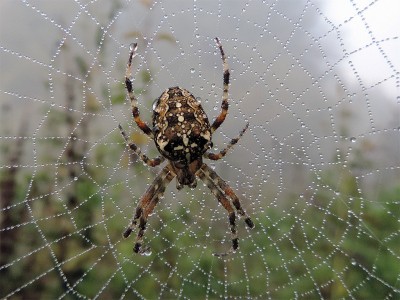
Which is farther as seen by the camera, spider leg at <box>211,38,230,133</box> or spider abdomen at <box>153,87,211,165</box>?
spider leg at <box>211,38,230,133</box>

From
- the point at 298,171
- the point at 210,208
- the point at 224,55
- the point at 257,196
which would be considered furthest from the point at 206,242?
the point at 224,55

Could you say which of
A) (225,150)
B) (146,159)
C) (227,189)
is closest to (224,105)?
(225,150)

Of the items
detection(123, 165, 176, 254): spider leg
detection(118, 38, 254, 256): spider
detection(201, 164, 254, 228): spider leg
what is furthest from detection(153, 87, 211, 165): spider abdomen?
detection(201, 164, 254, 228): spider leg

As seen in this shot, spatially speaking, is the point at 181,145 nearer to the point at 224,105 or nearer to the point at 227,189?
the point at 224,105

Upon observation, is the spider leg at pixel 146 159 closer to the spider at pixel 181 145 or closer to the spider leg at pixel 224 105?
the spider at pixel 181 145

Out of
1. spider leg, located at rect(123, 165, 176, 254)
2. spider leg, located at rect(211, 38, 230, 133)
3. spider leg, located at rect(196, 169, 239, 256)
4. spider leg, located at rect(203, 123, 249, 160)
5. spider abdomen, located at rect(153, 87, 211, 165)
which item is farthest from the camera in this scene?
spider leg, located at rect(196, 169, 239, 256)

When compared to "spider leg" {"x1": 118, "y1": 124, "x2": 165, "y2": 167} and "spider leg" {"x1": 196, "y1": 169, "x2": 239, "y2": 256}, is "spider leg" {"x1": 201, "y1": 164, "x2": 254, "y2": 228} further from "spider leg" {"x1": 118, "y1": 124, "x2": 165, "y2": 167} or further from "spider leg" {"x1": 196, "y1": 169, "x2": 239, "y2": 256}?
"spider leg" {"x1": 118, "y1": 124, "x2": 165, "y2": 167}

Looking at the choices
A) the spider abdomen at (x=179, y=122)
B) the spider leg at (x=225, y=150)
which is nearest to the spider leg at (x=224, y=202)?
the spider leg at (x=225, y=150)
